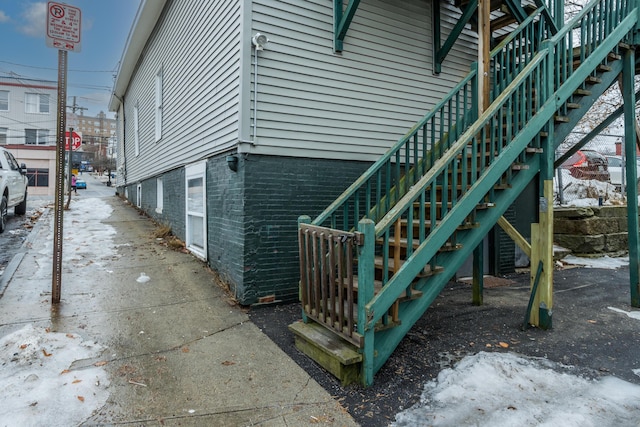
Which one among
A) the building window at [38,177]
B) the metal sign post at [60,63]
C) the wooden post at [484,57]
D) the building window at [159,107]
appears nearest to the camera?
the metal sign post at [60,63]

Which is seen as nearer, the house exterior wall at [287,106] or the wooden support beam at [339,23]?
the house exterior wall at [287,106]

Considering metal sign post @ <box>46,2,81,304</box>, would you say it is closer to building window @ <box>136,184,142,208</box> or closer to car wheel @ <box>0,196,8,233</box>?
car wheel @ <box>0,196,8,233</box>

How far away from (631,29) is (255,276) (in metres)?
5.49

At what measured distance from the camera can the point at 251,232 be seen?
14.5 ft

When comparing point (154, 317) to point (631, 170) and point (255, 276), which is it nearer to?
point (255, 276)

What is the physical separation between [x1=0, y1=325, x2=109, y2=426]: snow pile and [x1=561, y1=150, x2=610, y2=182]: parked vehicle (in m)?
11.7

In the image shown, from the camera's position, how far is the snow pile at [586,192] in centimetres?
933

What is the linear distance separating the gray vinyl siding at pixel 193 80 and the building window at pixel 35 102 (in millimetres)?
24084

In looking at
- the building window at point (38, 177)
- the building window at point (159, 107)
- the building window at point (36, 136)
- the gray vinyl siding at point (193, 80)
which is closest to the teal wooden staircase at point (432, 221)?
the gray vinyl siding at point (193, 80)

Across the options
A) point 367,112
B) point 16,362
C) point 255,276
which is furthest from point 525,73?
point 16,362

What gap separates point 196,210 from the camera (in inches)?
246

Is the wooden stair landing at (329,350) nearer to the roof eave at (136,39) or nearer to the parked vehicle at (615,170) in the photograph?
the roof eave at (136,39)

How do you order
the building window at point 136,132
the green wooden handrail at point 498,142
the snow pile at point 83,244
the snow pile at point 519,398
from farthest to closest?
the building window at point 136,132 < the snow pile at point 83,244 < the green wooden handrail at point 498,142 < the snow pile at point 519,398

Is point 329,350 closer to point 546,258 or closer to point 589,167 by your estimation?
point 546,258
